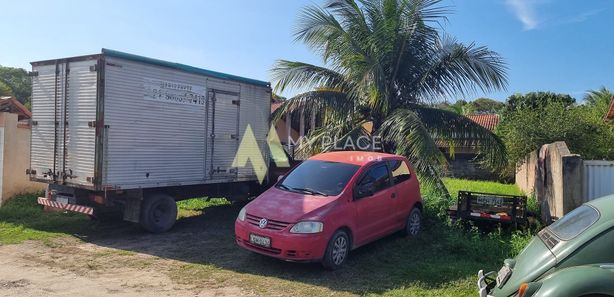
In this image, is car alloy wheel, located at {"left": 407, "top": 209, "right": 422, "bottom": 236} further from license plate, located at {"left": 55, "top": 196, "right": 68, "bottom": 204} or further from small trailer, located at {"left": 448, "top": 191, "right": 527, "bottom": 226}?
license plate, located at {"left": 55, "top": 196, "right": 68, "bottom": 204}

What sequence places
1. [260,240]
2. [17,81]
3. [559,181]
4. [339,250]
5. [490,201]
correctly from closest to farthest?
[260,240] → [339,250] → [559,181] → [490,201] → [17,81]

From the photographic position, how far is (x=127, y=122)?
8203 millimetres

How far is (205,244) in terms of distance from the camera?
806 cm

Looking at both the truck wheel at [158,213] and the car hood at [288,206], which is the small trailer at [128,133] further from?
the car hood at [288,206]

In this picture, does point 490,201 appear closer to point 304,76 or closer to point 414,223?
point 414,223

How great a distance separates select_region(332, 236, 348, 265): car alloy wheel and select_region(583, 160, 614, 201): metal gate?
14.9 feet

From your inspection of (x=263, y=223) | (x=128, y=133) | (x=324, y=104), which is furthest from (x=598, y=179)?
(x=128, y=133)

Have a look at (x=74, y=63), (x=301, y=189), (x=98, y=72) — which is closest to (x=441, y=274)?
(x=301, y=189)

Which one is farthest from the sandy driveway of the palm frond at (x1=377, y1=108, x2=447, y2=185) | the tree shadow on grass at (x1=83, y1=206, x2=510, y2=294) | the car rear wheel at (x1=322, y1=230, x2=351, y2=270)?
the palm frond at (x1=377, y1=108, x2=447, y2=185)

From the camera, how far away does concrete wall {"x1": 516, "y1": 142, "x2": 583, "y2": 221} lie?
7852 mm

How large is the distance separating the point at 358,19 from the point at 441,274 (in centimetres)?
658

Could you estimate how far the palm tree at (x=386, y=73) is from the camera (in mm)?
10102

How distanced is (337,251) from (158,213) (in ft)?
14.0

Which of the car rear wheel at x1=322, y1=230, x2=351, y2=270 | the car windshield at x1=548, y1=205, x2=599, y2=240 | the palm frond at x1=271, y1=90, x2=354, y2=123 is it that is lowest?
the car rear wheel at x1=322, y1=230, x2=351, y2=270
